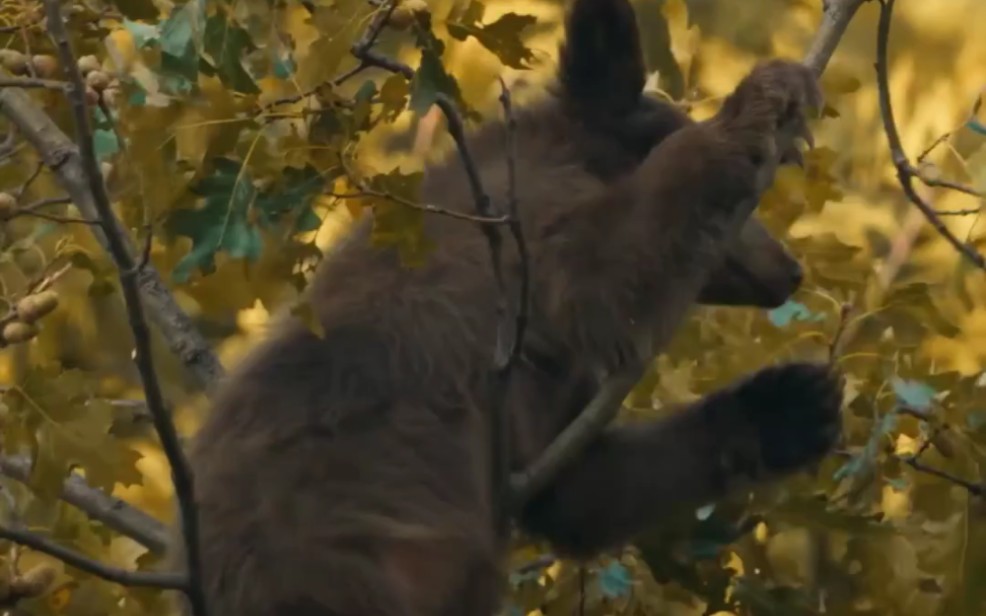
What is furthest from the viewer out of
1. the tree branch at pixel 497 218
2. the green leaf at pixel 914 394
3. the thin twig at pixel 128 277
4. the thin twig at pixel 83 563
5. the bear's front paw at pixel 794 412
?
the bear's front paw at pixel 794 412

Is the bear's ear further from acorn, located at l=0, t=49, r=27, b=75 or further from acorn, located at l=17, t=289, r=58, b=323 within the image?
acorn, located at l=17, t=289, r=58, b=323

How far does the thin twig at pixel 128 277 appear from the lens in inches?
65.4

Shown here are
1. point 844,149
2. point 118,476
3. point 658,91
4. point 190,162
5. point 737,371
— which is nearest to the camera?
point 118,476

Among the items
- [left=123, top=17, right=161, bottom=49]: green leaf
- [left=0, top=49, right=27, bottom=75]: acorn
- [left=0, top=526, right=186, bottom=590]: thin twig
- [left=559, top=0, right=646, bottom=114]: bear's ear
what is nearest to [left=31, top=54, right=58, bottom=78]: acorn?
[left=0, top=49, right=27, bottom=75]: acorn

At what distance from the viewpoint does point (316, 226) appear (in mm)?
2283

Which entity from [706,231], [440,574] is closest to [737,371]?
[706,231]

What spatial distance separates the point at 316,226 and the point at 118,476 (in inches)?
15.6

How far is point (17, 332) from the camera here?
2.23 metres

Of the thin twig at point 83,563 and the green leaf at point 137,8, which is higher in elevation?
the green leaf at point 137,8

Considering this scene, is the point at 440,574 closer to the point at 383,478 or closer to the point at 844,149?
the point at 383,478

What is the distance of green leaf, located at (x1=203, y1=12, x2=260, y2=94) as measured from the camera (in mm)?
2174

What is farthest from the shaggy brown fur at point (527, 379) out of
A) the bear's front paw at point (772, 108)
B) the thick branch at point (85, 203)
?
the thick branch at point (85, 203)

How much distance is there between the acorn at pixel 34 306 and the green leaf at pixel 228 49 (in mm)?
352

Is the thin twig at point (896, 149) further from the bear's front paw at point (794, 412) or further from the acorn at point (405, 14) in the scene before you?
the acorn at point (405, 14)
